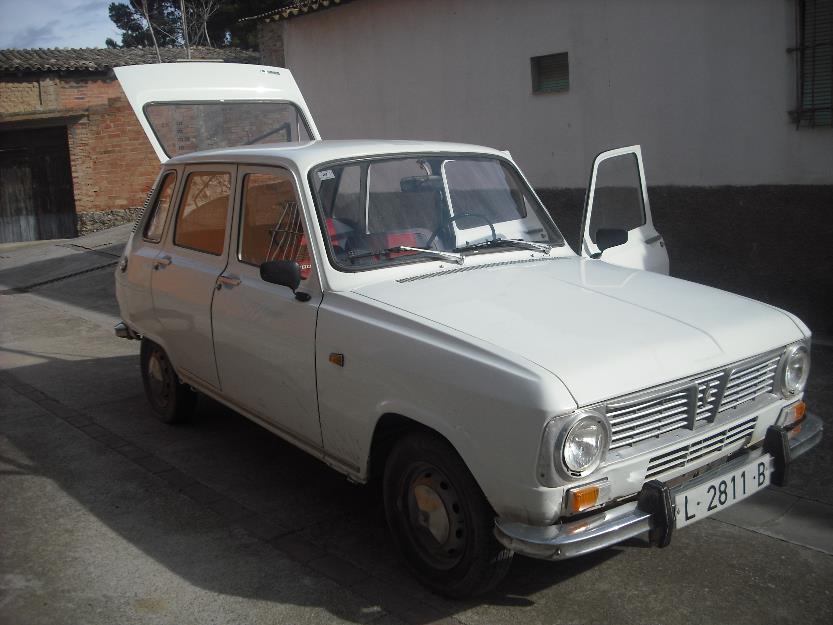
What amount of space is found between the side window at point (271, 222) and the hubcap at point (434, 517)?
4.37 feet

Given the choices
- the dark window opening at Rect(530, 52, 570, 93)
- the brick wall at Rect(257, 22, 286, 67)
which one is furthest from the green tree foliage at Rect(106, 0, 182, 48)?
the dark window opening at Rect(530, 52, 570, 93)

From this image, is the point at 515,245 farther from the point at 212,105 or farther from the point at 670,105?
the point at 670,105

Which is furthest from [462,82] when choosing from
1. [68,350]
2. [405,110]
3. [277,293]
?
[277,293]

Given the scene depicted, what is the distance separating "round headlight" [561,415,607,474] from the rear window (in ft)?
14.6

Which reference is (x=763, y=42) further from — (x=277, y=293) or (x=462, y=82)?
(x=277, y=293)

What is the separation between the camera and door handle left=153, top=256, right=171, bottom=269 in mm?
5749

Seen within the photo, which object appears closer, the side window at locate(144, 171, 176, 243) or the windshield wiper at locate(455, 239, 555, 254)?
the windshield wiper at locate(455, 239, 555, 254)

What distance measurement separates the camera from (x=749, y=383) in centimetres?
379

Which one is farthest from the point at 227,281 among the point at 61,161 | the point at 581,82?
the point at 61,161

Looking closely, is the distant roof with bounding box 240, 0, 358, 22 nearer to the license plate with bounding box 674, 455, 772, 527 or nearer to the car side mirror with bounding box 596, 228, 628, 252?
the car side mirror with bounding box 596, 228, 628, 252

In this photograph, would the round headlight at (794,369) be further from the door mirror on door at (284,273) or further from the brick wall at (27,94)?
the brick wall at (27,94)

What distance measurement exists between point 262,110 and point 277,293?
3156 millimetres

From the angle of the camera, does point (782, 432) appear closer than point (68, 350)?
Yes

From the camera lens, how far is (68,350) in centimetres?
898
